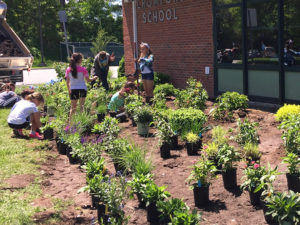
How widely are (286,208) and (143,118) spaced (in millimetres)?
4769

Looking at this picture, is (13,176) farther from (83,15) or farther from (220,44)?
(83,15)

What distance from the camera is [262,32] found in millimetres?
10422

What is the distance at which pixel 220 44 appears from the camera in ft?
38.9

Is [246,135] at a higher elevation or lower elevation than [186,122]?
lower

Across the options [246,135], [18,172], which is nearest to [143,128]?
[246,135]

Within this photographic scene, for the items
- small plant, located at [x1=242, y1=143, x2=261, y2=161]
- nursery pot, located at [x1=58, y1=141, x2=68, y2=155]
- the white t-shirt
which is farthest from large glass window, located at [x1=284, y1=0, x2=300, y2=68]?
the white t-shirt

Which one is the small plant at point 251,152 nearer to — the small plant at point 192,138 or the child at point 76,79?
the small plant at point 192,138

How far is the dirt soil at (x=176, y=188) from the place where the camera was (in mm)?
4695

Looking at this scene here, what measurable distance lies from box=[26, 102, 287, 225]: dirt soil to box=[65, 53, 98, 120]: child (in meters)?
1.37

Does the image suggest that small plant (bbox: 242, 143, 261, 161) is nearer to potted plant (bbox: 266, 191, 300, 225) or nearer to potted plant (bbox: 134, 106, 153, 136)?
potted plant (bbox: 266, 191, 300, 225)

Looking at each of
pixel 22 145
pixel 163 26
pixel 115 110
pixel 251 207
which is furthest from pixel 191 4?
pixel 251 207

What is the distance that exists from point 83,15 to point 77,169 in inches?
1687

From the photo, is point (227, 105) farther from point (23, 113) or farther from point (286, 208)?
point (286, 208)

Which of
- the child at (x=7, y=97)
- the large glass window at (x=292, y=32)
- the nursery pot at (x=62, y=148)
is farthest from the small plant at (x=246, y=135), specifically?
the child at (x=7, y=97)
